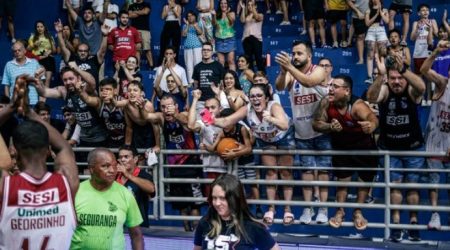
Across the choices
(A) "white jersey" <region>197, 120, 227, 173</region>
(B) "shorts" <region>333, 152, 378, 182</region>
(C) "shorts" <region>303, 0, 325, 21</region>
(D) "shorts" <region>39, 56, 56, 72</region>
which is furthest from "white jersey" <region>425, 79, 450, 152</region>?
(D) "shorts" <region>39, 56, 56, 72</region>

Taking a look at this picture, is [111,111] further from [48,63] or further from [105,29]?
[105,29]

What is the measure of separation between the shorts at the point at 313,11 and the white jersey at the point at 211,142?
254 inches

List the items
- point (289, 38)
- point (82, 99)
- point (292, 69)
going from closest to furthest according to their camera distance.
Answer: point (292, 69) < point (82, 99) < point (289, 38)

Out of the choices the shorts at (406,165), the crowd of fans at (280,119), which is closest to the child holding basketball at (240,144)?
the crowd of fans at (280,119)

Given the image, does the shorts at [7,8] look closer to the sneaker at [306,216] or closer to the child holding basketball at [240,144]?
the child holding basketball at [240,144]

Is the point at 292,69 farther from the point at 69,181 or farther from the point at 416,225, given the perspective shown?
the point at 69,181

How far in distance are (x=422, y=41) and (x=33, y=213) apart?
1156 centimetres

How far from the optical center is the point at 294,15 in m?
18.8

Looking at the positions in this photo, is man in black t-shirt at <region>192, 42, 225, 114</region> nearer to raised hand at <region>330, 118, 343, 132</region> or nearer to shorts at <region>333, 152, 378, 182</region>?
shorts at <region>333, 152, 378, 182</region>

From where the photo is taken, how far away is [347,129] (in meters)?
10.6

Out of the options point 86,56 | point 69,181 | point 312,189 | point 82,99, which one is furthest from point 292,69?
point 86,56

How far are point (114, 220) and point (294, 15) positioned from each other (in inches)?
469

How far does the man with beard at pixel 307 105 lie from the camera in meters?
10.6

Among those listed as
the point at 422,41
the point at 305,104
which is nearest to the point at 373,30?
the point at 422,41
